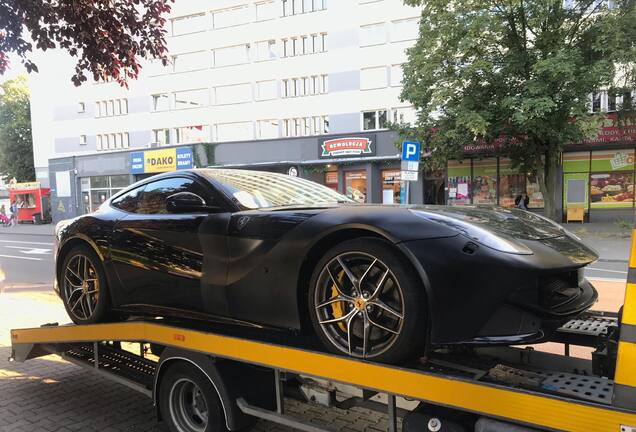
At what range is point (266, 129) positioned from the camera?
3092 cm

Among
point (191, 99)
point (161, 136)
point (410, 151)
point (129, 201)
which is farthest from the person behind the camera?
point (161, 136)

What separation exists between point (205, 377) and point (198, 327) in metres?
0.37

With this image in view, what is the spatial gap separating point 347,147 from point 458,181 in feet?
21.1

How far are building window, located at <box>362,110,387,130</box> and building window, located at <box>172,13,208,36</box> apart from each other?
13486mm

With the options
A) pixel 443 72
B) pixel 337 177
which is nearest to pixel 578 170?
pixel 443 72

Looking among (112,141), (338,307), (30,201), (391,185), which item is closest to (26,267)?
(338,307)

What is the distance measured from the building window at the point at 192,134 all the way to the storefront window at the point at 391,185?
496 inches

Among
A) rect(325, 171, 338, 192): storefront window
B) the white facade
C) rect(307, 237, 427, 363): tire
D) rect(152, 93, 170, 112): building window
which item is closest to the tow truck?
rect(307, 237, 427, 363): tire

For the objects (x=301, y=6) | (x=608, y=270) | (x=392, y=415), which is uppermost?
(x=301, y=6)

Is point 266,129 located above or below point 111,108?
below

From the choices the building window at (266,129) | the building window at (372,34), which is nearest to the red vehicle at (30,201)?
the building window at (266,129)

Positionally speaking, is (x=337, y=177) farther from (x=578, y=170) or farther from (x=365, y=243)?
(x=365, y=243)

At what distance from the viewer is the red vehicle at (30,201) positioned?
37.8 meters

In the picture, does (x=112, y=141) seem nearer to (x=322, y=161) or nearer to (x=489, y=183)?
(x=322, y=161)
